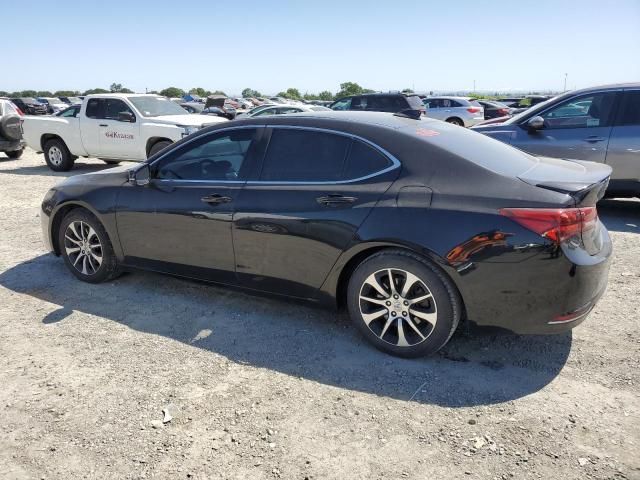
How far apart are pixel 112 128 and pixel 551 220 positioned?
35.1 feet

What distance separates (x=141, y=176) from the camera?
4.40 metres

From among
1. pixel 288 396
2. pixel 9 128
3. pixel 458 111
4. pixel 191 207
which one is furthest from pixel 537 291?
pixel 458 111

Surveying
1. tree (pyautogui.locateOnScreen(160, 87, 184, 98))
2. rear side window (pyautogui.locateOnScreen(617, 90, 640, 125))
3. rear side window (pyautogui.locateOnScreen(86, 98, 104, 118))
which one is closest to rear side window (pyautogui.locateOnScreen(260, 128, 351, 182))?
rear side window (pyautogui.locateOnScreen(617, 90, 640, 125))

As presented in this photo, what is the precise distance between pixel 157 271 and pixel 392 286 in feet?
7.04

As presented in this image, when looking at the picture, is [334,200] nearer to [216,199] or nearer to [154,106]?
[216,199]

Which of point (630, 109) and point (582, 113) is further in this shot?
point (582, 113)

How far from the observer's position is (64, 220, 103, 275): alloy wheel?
15.6 feet

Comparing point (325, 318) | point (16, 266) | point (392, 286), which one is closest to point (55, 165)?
point (16, 266)

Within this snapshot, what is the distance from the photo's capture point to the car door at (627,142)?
6695mm

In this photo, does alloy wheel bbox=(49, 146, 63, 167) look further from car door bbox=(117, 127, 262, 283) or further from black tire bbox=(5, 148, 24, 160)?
car door bbox=(117, 127, 262, 283)

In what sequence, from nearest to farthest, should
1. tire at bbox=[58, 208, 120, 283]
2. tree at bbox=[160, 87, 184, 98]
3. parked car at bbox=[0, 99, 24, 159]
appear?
tire at bbox=[58, 208, 120, 283] → parked car at bbox=[0, 99, 24, 159] → tree at bbox=[160, 87, 184, 98]

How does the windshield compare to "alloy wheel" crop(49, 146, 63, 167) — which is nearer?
the windshield

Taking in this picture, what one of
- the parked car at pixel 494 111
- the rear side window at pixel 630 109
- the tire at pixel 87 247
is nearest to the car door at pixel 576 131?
the rear side window at pixel 630 109

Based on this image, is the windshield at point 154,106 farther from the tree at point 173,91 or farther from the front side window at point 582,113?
the tree at point 173,91
